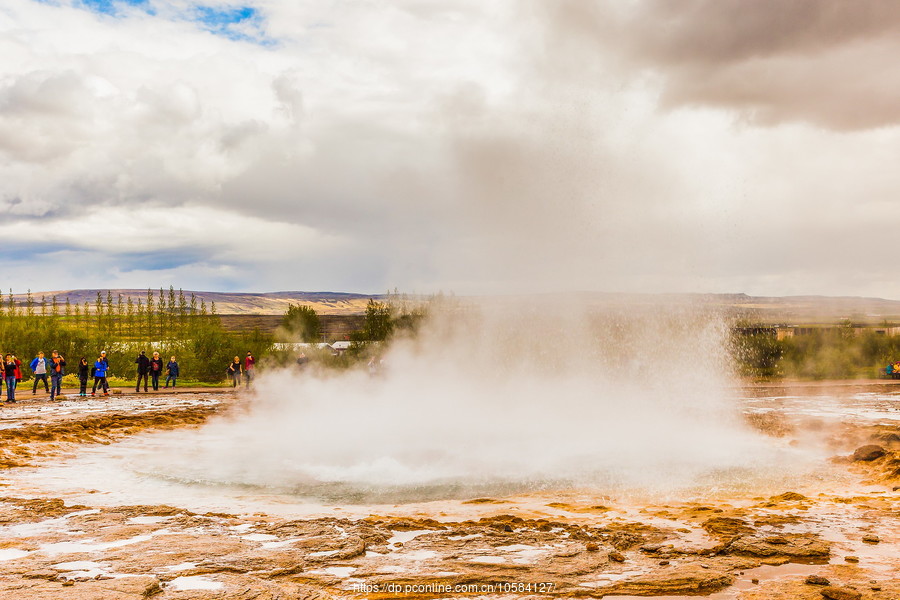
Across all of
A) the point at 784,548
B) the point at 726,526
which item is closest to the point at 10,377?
the point at 726,526

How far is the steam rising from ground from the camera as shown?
9.47 m

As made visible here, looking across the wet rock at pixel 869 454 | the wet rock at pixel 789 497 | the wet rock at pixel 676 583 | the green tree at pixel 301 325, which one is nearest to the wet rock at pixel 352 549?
the wet rock at pixel 676 583

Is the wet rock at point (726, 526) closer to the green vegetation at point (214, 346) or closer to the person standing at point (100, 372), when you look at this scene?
the green vegetation at point (214, 346)

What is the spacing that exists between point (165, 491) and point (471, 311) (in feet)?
47.7

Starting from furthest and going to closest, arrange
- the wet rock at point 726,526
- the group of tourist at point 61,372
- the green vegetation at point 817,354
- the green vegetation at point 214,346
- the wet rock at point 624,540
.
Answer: the green vegetation at point 817,354, the green vegetation at point 214,346, the group of tourist at point 61,372, the wet rock at point 726,526, the wet rock at point 624,540

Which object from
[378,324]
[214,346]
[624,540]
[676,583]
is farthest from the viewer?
[214,346]

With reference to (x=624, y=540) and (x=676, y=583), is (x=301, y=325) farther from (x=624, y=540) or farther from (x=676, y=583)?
(x=676, y=583)

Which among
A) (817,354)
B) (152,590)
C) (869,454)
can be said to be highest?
(152,590)

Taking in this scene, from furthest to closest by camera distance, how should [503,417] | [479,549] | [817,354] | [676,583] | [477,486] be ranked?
[817,354] < [503,417] < [477,486] < [479,549] < [676,583]

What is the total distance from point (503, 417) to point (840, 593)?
31.3ft

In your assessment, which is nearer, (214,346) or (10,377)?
(10,377)

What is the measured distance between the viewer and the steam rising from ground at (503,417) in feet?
31.1

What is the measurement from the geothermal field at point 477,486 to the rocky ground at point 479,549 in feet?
0.09

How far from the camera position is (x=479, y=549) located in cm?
584
